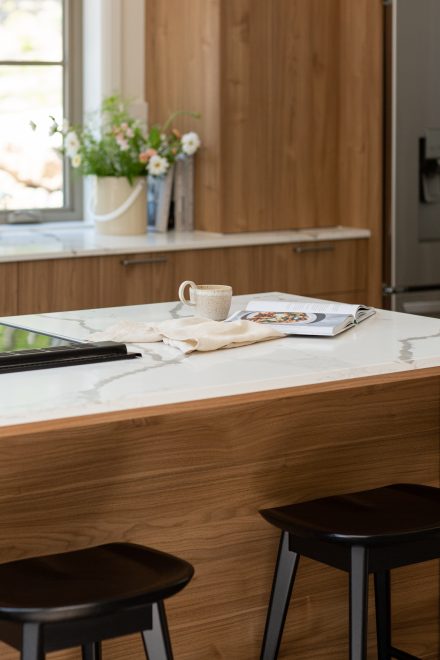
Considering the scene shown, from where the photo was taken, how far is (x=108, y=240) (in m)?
4.23

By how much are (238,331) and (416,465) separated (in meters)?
0.54

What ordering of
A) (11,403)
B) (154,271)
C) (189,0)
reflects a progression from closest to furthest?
(11,403) → (154,271) → (189,0)

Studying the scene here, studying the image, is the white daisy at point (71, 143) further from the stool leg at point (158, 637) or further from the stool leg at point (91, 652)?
the stool leg at point (158, 637)

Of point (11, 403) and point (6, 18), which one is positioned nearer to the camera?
point (11, 403)

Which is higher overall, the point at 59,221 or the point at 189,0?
the point at 189,0

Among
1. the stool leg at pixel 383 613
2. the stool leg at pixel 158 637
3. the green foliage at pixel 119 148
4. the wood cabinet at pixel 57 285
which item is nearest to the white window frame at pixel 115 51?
the green foliage at pixel 119 148

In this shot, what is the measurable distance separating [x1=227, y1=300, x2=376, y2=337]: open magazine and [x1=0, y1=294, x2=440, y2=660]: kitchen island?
0.10 ft

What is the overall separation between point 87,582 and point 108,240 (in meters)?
2.65

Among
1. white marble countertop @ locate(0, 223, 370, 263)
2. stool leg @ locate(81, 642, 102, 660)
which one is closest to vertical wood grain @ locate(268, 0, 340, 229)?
white marble countertop @ locate(0, 223, 370, 263)

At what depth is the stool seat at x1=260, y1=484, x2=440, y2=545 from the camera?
6.36ft

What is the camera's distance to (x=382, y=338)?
235 centimetres

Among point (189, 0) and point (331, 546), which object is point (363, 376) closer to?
point (331, 546)

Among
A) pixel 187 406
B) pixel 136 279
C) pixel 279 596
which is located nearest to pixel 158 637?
pixel 187 406

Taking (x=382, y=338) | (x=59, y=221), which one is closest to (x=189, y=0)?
(x=59, y=221)
